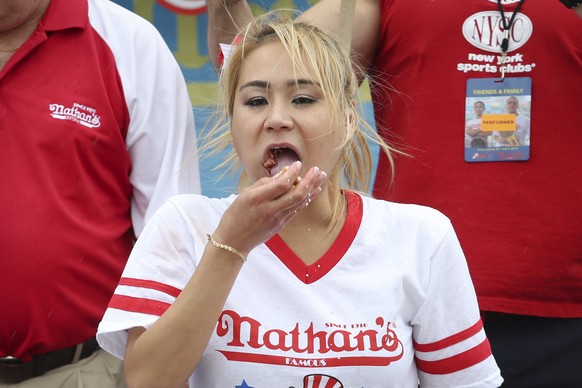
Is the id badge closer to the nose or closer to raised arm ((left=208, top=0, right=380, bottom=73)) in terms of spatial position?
raised arm ((left=208, top=0, right=380, bottom=73))

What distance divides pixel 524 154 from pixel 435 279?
886 mm

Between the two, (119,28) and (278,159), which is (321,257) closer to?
(278,159)

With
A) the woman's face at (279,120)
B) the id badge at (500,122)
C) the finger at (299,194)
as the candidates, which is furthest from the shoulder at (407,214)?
the id badge at (500,122)

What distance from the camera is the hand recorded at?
1873 mm

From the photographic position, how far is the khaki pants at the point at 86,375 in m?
2.94

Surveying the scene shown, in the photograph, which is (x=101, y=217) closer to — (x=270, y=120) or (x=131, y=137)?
(x=131, y=137)

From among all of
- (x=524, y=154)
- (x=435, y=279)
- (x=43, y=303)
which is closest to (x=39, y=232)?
(x=43, y=303)

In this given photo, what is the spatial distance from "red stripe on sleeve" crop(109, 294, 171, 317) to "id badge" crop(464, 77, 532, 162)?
4.11 feet

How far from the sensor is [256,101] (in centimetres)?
217

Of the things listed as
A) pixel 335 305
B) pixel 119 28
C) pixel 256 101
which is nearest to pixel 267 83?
pixel 256 101

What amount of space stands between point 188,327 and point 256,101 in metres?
0.52

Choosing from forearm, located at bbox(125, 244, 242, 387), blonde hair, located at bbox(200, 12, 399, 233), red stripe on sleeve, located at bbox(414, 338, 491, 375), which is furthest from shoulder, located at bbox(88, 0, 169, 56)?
red stripe on sleeve, located at bbox(414, 338, 491, 375)

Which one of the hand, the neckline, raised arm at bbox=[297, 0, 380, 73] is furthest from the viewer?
raised arm at bbox=[297, 0, 380, 73]

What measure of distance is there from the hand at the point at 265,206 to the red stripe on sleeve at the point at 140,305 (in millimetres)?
204
